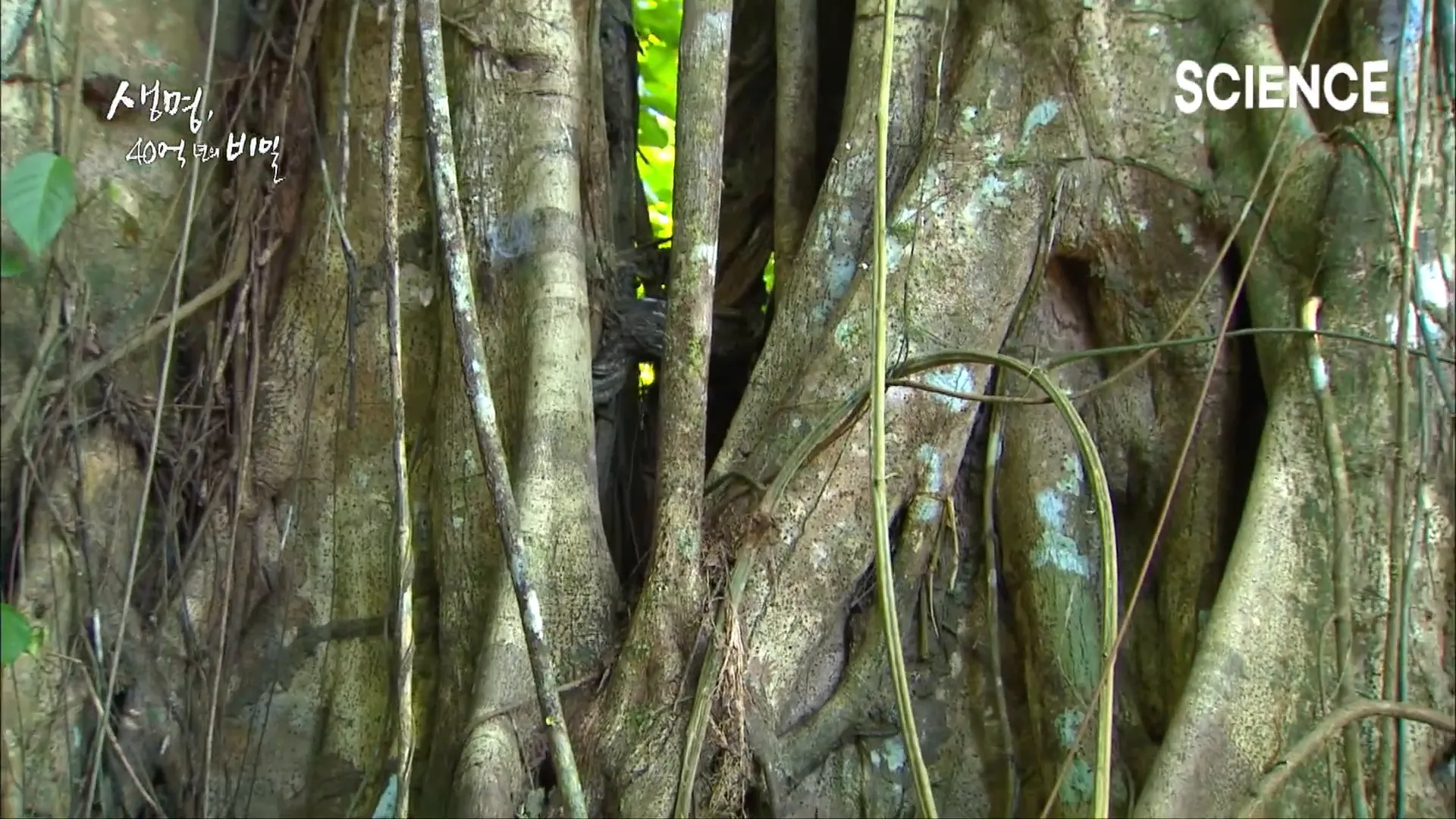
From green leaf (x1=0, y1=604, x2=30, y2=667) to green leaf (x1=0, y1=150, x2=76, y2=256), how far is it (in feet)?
1.45

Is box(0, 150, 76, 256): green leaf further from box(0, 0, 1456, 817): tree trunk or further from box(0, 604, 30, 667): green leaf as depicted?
box(0, 0, 1456, 817): tree trunk

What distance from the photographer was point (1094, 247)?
2.42m

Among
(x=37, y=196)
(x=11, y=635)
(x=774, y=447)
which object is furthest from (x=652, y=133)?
(x=11, y=635)

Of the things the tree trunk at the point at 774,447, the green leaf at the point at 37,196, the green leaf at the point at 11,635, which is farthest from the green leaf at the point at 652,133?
the green leaf at the point at 11,635

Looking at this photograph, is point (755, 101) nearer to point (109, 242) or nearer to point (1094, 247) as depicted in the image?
point (1094, 247)

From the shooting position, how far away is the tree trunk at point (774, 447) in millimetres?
2025

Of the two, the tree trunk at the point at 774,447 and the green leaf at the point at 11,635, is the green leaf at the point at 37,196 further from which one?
the tree trunk at the point at 774,447

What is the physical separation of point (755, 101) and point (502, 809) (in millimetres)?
1973

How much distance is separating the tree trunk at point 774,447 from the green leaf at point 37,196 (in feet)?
1.90

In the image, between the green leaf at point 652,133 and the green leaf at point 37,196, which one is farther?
the green leaf at point 652,133

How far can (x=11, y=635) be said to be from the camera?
143 centimetres

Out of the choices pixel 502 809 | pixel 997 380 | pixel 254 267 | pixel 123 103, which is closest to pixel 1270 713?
pixel 997 380

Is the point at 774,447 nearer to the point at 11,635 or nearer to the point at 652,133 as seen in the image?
the point at 11,635

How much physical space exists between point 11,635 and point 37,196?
A: 0.53 metres
